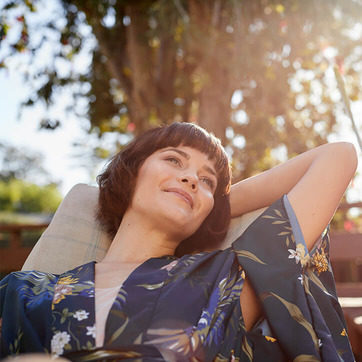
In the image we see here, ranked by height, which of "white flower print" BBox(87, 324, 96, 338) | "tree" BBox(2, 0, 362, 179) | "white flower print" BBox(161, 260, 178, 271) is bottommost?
"white flower print" BBox(87, 324, 96, 338)

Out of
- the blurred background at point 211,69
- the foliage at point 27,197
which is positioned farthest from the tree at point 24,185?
the blurred background at point 211,69

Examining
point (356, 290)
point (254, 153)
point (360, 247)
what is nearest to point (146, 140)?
point (360, 247)

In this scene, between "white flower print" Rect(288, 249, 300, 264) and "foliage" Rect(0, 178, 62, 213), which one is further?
"foliage" Rect(0, 178, 62, 213)

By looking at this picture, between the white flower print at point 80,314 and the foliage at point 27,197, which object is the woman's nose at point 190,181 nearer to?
the white flower print at point 80,314

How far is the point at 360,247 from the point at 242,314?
74.9 inches

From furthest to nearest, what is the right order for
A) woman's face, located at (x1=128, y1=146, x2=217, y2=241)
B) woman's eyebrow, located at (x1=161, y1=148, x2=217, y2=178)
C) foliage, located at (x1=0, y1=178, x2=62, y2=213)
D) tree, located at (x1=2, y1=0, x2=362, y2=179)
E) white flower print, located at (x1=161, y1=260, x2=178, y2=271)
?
1. foliage, located at (x1=0, y1=178, x2=62, y2=213)
2. tree, located at (x1=2, y1=0, x2=362, y2=179)
3. woman's eyebrow, located at (x1=161, y1=148, x2=217, y2=178)
4. woman's face, located at (x1=128, y1=146, x2=217, y2=241)
5. white flower print, located at (x1=161, y1=260, x2=178, y2=271)

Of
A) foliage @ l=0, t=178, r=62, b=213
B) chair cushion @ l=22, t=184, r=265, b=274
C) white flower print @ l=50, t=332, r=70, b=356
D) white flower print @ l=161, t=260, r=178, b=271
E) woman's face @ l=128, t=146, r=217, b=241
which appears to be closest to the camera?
white flower print @ l=50, t=332, r=70, b=356

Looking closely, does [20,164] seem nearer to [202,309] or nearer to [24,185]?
[24,185]

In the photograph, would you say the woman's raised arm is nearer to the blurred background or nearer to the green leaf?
the green leaf

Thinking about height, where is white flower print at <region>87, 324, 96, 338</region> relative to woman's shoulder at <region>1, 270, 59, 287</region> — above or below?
below

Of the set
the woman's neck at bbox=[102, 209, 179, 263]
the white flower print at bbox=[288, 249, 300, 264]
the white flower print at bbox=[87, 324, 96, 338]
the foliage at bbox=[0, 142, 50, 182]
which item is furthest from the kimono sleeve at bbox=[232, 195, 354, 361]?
the foliage at bbox=[0, 142, 50, 182]

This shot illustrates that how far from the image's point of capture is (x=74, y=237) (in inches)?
82.1

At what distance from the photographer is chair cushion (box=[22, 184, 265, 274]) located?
6.35ft

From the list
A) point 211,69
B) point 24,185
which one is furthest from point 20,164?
point 211,69
